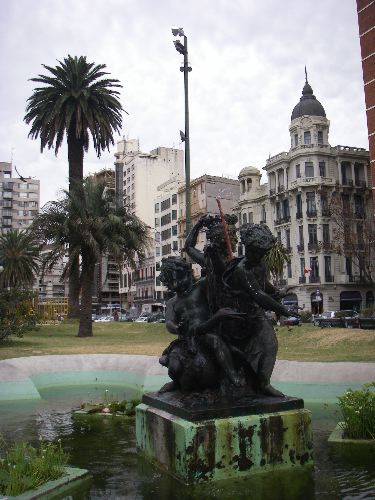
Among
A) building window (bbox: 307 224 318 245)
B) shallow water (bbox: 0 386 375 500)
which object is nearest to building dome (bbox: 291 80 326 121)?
building window (bbox: 307 224 318 245)

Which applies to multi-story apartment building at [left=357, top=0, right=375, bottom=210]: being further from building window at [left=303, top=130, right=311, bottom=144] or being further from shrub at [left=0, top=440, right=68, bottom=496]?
shrub at [left=0, top=440, right=68, bottom=496]

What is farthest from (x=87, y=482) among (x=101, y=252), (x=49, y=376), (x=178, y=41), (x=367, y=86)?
(x=367, y=86)

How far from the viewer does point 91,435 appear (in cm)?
782

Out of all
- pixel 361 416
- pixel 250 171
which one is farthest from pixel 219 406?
pixel 250 171

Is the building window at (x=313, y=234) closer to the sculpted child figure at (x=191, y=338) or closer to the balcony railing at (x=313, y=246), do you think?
the balcony railing at (x=313, y=246)

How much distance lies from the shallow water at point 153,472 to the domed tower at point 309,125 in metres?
57.4

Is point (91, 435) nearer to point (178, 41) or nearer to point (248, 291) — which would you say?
point (248, 291)

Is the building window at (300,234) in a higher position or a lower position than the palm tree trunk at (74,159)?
lower

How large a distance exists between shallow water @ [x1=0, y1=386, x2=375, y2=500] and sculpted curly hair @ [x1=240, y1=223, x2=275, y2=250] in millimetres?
2299

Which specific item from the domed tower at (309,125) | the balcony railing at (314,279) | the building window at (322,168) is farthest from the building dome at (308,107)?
the balcony railing at (314,279)

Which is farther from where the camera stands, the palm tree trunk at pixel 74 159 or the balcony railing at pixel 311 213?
the balcony railing at pixel 311 213

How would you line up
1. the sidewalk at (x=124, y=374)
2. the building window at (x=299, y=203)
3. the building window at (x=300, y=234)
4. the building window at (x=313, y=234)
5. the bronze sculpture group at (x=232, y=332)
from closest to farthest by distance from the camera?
the bronze sculpture group at (x=232, y=332)
the sidewalk at (x=124, y=374)
the building window at (x=313, y=234)
the building window at (x=300, y=234)
the building window at (x=299, y=203)

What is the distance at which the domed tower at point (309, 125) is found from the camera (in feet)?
206

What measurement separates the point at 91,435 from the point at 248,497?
3715 millimetres
